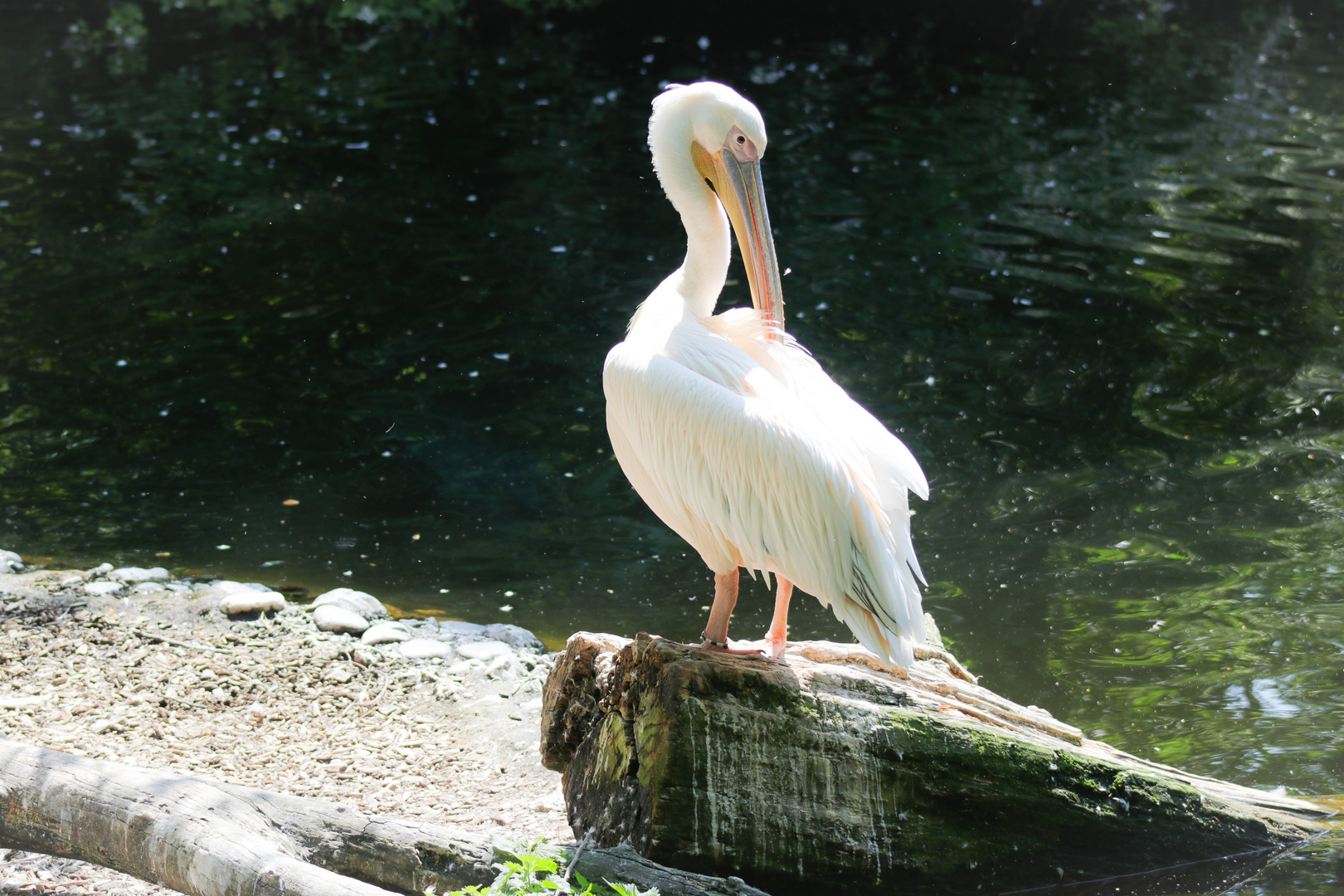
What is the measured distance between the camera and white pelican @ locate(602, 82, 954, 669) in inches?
131

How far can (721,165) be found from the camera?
3.82 meters

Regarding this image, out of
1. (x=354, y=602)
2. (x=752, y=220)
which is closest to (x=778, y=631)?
(x=752, y=220)

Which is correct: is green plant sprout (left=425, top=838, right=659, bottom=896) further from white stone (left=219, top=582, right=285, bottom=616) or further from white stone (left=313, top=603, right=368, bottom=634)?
white stone (left=219, top=582, right=285, bottom=616)

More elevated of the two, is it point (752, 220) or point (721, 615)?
point (752, 220)

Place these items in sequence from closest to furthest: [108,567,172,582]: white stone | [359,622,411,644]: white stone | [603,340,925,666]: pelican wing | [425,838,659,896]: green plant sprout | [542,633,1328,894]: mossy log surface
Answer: [425,838,659,896]: green plant sprout
[542,633,1328,894]: mossy log surface
[603,340,925,666]: pelican wing
[359,622,411,644]: white stone
[108,567,172,582]: white stone

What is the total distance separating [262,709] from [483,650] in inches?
40.6

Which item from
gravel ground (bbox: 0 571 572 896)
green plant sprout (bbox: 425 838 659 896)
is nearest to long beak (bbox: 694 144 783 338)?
green plant sprout (bbox: 425 838 659 896)

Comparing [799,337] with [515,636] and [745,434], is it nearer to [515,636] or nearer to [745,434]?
[515,636]

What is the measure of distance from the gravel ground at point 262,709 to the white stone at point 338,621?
43 millimetres

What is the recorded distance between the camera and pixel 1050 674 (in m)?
4.96

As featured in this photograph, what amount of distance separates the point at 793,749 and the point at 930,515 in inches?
126

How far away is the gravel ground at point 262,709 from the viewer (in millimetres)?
4094

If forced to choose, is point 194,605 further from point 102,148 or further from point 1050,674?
point 102,148

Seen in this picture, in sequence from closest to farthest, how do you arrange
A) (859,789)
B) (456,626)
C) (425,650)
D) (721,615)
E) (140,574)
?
(859,789) < (721,615) < (425,650) < (456,626) < (140,574)
